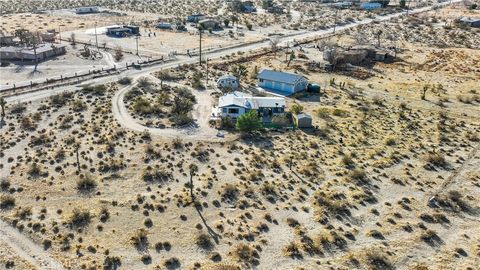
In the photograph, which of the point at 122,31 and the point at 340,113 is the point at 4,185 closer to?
the point at 340,113

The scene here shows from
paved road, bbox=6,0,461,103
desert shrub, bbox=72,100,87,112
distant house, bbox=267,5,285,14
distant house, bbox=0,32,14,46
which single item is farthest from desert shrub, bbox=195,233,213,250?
distant house, bbox=267,5,285,14

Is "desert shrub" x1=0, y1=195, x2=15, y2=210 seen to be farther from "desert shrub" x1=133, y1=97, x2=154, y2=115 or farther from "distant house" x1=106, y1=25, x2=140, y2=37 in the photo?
"distant house" x1=106, y1=25, x2=140, y2=37

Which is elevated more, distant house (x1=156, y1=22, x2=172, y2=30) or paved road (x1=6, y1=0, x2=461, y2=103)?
distant house (x1=156, y1=22, x2=172, y2=30)

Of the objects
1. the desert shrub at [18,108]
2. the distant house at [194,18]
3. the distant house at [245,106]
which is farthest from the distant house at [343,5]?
the desert shrub at [18,108]

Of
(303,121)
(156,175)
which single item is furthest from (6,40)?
(303,121)

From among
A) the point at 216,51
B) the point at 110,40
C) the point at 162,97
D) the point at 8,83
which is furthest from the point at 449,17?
the point at 8,83
